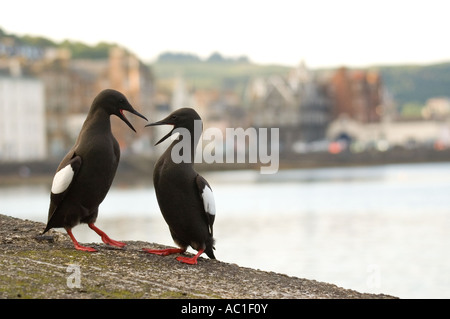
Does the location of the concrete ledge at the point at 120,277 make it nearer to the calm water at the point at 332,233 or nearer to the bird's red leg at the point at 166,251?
the bird's red leg at the point at 166,251

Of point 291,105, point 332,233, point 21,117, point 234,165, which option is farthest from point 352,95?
point 332,233

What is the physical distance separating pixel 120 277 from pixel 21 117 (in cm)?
9993

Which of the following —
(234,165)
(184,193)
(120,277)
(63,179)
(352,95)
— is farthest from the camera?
(352,95)

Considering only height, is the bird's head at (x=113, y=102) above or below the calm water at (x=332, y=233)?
above

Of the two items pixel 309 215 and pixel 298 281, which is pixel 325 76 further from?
pixel 298 281

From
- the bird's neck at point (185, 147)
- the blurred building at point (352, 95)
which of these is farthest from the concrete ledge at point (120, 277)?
the blurred building at point (352, 95)

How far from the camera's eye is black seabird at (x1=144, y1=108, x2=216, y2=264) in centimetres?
819

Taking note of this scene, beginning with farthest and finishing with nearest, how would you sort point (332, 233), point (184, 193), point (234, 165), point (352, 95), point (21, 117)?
1. point (352, 95)
2. point (234, 165)
3. point (21, 117)
4. point (332, 233)
5. point (184, 193)

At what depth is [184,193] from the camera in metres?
8.21

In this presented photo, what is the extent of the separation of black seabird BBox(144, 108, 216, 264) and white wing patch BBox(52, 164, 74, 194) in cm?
74

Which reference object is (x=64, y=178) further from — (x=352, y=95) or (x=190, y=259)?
(x=352, y=95)

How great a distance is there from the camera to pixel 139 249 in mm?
8977

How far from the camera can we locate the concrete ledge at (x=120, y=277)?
7012mm

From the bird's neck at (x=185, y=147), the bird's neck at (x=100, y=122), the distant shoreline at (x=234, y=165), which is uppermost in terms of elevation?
the distant shoreline at (x=234, y=165)
